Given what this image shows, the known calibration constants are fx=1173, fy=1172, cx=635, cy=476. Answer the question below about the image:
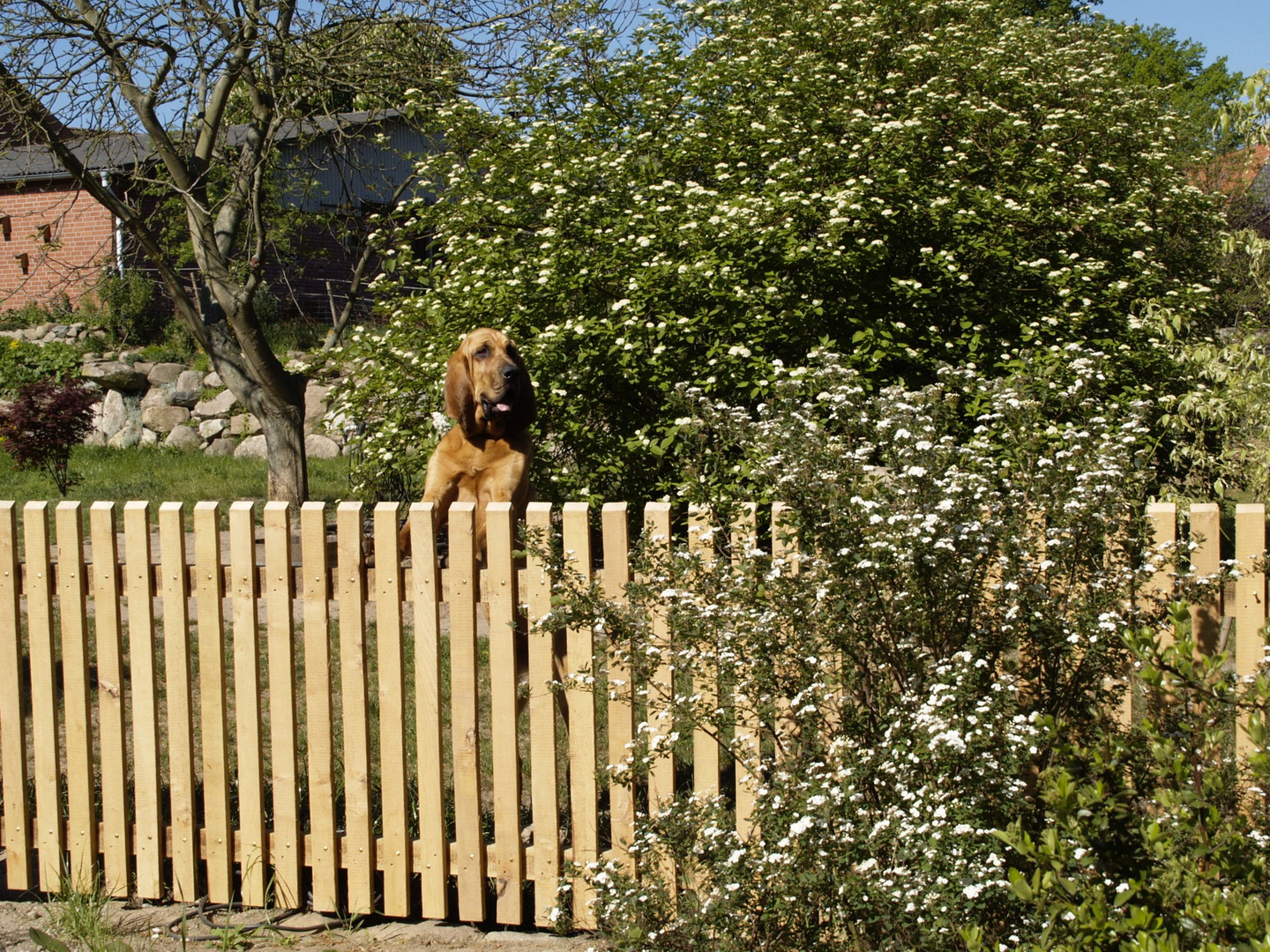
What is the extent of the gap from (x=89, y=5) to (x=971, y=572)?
338 inches

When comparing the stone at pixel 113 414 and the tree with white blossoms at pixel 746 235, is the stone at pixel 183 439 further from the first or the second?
the tree with white blossoms at pixel 746 235

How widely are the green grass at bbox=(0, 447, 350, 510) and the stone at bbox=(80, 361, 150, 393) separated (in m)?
1.30

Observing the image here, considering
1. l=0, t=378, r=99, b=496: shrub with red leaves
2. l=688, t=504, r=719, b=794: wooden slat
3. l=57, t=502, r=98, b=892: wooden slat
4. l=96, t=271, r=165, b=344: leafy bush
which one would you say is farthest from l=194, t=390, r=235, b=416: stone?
l=688, t=504, r=719, b=794: wooden slat

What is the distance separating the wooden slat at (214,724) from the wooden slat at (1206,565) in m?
3.03

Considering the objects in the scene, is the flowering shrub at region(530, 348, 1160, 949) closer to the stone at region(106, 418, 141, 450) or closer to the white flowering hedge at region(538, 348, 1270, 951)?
the white flowering hedge at region(538, 348, 1270, 951)

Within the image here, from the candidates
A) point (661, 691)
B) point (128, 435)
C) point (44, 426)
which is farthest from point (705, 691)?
point (128, 435)

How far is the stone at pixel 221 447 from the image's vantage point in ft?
52.1

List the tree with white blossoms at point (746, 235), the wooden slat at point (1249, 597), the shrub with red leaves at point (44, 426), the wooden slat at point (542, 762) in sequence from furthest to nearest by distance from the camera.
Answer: the shrub with red leaves at point (44, 426), the tree with white blossoms at point (746, 235), the wooden slat at point (542, 762), the wooden slat at point (1249, 597)

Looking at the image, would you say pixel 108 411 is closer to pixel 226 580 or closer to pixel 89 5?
pixel 89 5

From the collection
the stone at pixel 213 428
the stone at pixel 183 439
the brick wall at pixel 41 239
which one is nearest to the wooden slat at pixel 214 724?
the stone at pixel 183 439

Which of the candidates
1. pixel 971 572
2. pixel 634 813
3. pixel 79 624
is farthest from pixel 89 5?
pixel 971 572

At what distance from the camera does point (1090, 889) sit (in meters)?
2.19

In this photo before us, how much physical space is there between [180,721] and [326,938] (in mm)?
895

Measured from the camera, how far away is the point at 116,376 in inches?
652
